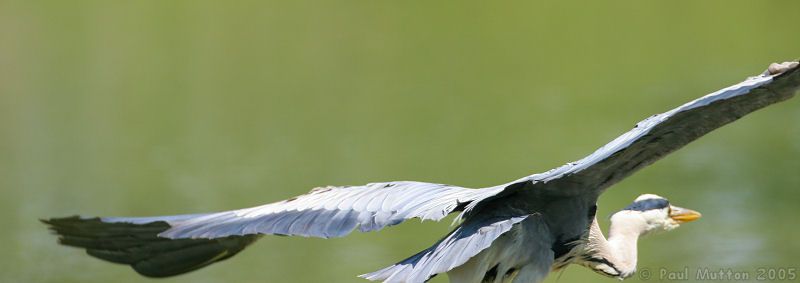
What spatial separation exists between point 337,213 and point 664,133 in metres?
0.90

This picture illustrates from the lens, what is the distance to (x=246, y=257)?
20.8 ft

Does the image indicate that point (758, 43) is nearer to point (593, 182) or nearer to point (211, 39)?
point (211, 39)

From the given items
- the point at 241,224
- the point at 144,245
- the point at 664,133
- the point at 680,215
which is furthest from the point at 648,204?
the point at 144,245

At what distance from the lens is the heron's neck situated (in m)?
3.98

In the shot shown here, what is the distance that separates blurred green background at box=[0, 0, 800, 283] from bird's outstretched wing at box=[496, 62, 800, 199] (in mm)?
2318

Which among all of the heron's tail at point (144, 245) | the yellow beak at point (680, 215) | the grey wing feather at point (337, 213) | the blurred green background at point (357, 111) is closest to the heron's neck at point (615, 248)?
the yellow beak at point (680, 215)

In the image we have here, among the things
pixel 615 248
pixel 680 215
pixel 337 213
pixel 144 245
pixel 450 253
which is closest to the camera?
pixel 450 253

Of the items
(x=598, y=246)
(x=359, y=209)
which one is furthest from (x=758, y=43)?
(x=359, y=209)

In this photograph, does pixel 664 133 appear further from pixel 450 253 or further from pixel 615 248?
pixel 615 248

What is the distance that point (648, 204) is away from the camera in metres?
→ 4.54

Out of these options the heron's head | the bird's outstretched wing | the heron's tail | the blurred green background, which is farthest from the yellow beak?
the heron's tail

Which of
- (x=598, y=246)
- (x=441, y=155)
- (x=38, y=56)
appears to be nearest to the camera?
(x=598, y=246)

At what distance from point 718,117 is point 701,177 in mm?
3967

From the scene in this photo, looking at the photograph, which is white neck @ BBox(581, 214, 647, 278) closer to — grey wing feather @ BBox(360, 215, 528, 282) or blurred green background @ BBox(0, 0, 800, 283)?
grey wing feather @ BBox(360, 215, 528, 282)
